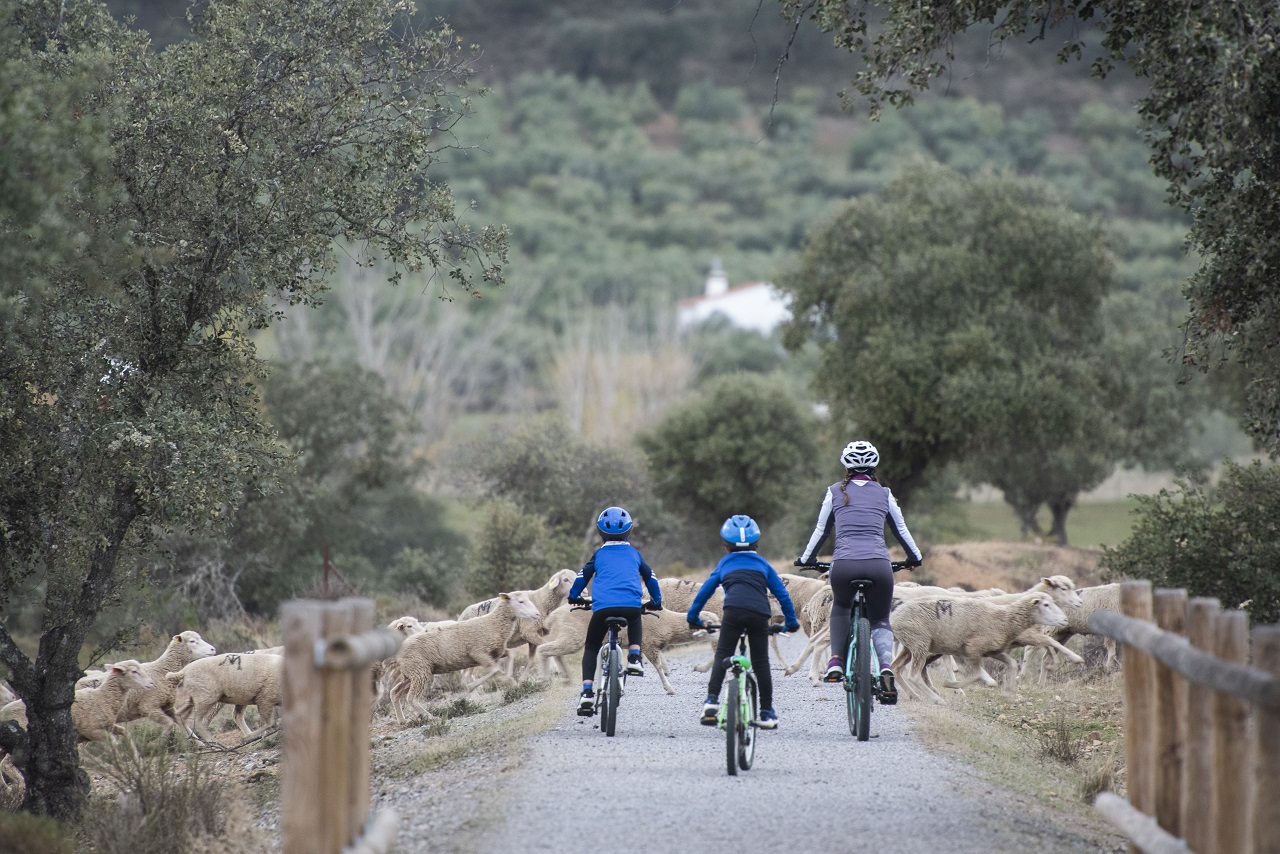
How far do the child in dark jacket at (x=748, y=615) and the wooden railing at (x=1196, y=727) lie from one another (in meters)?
3.19

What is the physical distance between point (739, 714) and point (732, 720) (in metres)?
0.13

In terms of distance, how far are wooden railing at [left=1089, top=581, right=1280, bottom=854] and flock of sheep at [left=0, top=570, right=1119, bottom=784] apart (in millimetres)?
7699

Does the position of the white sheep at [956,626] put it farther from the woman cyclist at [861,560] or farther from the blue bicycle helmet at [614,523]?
the blue bicycle helmet at [614,523]

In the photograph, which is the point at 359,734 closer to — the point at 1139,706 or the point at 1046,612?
the point at 1139,706

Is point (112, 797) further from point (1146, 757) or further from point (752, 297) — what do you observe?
point (752, 297)

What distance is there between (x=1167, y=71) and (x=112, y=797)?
12.5m

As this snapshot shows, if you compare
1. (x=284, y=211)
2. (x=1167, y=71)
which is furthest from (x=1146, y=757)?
(x=284, y=211)

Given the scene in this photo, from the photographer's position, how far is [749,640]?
38.5 feet

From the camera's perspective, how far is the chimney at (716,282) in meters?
132

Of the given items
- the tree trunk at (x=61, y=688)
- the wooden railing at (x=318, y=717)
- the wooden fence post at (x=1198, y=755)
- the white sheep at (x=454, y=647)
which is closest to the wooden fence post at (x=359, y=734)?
the wooden railing at (x=318, y=717)

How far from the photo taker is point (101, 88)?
46.4 feet

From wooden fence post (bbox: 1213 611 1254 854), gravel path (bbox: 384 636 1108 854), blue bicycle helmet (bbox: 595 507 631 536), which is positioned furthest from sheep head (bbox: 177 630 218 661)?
wooden fence post (bbox: 1213 611 1254 854)

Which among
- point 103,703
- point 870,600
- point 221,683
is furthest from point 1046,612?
point 103,703

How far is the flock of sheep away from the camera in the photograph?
16703mm
